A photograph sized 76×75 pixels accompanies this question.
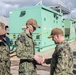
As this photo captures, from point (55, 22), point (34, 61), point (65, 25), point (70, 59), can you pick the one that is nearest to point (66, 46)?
point (70, 59)

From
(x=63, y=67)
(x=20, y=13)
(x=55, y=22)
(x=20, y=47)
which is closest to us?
(x=63, y=67)

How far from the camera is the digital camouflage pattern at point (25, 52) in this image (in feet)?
14.4

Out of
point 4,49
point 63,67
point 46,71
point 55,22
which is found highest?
point 55,22

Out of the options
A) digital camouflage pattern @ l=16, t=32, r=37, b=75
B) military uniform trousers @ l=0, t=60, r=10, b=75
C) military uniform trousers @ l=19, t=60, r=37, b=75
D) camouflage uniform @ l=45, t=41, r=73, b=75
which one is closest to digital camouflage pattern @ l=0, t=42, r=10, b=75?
military uniform trousers @ l=0, t=60, r=10, b=75

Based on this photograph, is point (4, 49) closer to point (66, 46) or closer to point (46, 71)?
point (66, 46)

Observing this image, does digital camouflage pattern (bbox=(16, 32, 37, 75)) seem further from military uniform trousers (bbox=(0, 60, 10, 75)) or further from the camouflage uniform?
the camouflage uniform

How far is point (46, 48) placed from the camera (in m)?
17.0

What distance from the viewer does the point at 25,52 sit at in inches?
175

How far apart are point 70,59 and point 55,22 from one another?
15.5m

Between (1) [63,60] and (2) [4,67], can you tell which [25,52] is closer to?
(2) [4,67]

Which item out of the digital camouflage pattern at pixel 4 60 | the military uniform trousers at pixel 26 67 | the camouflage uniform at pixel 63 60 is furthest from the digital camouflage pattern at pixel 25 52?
the camouflage uniform at pixel 63 60

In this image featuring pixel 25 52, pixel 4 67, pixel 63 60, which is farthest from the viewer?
pixel 25 52

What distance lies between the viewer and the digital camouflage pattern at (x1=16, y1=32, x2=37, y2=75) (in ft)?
14.4

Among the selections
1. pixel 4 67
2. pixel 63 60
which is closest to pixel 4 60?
pixel 4 67
